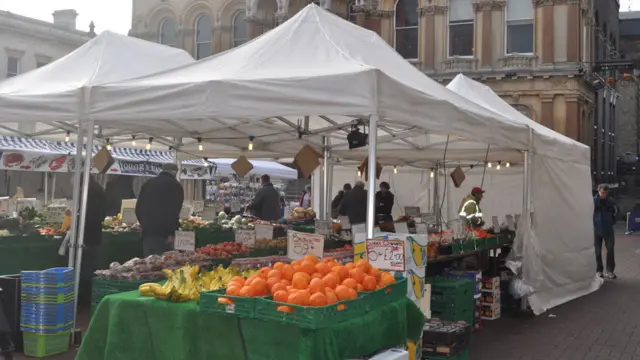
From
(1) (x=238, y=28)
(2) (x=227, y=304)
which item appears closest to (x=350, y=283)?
(2) (x=227, y=304)

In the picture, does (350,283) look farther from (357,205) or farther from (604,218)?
(604,218)

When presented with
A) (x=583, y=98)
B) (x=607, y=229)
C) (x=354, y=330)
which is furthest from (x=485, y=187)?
(x=354, y=330)

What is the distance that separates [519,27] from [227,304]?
2304 centimetres

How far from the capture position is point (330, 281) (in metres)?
4.81

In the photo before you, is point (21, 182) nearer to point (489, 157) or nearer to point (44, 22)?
point (44, 22)

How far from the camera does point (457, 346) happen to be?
20.3ft

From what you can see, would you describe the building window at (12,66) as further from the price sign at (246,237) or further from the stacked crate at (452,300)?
the stacked crate at (452,300)

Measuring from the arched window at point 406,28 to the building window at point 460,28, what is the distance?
4.73ft

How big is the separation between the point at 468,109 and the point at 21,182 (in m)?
21.6

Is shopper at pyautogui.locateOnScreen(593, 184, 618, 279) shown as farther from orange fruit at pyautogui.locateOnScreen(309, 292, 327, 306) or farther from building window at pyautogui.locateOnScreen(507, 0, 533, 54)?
building window at pyautogui.locateOnScreen(507, 0, 533, 54)

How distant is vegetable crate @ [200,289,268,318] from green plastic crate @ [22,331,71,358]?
9.71 feet

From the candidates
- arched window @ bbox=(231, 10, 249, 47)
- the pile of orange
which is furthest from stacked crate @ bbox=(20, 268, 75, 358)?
arched window @ bbox=(231, 10, 249, 47)

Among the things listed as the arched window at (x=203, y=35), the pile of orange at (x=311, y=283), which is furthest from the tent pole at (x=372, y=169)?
the arched window at (x=203, y=35)

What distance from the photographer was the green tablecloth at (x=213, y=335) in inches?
172
